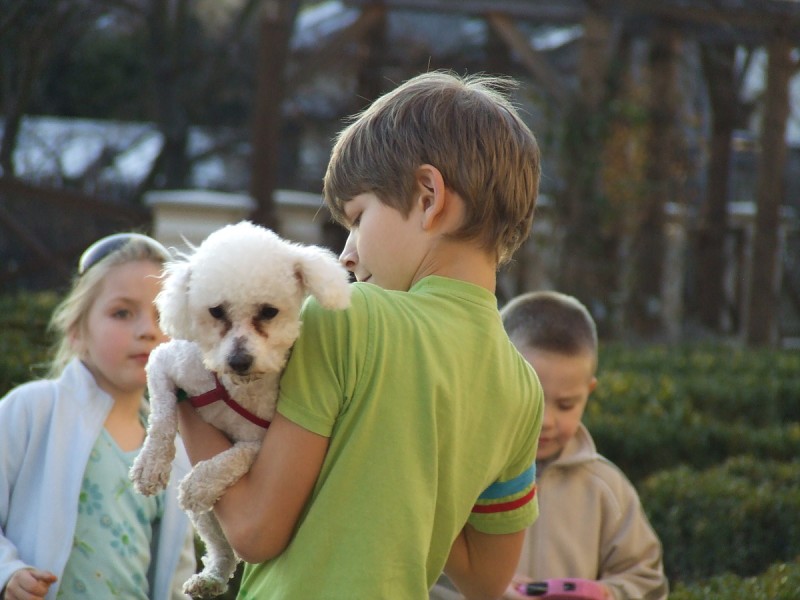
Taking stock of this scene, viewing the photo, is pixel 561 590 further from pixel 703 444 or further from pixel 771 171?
pixel 771 171

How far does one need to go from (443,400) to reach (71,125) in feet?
49.0

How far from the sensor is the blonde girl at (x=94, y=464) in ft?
9.55

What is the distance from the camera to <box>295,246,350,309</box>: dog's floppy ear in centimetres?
178

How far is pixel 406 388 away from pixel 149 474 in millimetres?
504

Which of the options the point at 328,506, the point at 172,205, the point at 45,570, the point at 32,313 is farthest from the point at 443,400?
the point at 172,205

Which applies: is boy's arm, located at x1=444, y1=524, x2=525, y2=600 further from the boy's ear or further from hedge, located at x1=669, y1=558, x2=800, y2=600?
hedge, located at x1=669, y1=558, x2=800, y2=600

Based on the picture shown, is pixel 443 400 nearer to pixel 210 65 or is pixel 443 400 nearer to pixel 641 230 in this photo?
pixel 641 230

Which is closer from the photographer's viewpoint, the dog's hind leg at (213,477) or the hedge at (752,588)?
the dog's hind leg at (213,477)

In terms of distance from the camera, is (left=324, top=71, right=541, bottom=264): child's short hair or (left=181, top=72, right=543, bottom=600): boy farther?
(left=324, top=71, right=541, bottom=264): child's short hair

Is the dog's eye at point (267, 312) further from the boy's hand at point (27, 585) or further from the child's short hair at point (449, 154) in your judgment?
the boy's hand at point (27, 585)

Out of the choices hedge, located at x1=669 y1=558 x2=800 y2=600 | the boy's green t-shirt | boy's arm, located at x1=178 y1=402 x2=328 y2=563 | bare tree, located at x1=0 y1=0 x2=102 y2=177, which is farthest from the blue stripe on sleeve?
bare tree, located at x1=0 y1=0 x2=102 y2=177

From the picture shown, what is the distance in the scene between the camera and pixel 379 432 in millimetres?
1793

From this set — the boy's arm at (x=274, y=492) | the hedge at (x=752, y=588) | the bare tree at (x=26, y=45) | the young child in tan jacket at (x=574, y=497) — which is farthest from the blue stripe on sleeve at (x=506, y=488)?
the bare tree at (x=26, y=45)

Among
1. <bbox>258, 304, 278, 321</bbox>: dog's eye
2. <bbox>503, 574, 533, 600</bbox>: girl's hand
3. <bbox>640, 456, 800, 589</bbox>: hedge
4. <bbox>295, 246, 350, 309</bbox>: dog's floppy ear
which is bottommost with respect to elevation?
<bbox>640, 456, 800, 589</bbox>: hedge
